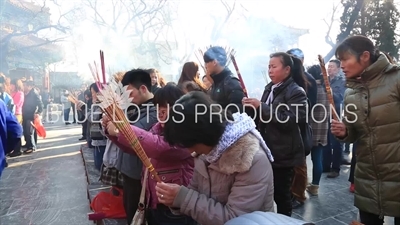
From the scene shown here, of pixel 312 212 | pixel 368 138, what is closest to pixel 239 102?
pixel 368 138

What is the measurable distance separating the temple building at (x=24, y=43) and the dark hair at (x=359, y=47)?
49.8ft

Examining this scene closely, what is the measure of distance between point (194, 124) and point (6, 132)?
6.30 feet

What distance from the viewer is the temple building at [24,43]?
14698mm

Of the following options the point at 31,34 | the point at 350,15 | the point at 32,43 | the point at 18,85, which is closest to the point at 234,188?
the point at 18,85

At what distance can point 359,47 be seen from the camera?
172 cm

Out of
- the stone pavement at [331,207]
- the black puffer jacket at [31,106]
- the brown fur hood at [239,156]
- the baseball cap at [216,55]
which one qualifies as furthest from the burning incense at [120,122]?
the black puffer jacket at [31,106]

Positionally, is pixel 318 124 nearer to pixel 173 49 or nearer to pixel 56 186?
pixel 56 186

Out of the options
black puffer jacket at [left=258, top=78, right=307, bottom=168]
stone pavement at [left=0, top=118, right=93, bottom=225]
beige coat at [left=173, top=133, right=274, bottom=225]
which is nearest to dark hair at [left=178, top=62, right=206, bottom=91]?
black puffer jacket at [left=258, top=78, right=307, bottom=168]

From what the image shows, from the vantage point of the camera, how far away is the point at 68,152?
6957mm

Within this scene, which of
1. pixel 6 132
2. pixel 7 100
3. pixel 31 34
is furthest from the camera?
pixel 31 34

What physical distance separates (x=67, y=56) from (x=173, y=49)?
665 centimetres

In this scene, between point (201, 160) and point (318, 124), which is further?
point (318, 124)

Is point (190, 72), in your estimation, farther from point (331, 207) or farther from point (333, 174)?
point (333, 174)

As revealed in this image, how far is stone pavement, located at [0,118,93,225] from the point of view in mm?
3363
